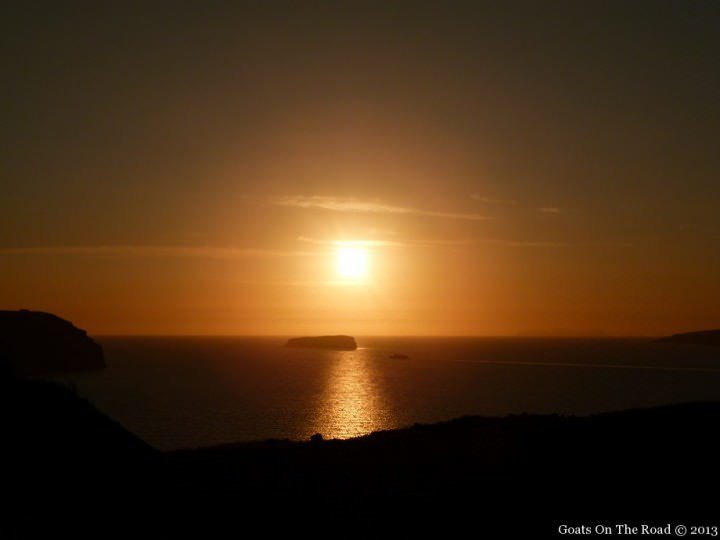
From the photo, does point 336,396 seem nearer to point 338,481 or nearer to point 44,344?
point 338,481

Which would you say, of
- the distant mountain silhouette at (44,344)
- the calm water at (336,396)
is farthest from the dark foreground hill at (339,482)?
the distant mountain silhouette at (44,344)

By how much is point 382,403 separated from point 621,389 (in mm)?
63672

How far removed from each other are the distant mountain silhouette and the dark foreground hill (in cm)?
15982

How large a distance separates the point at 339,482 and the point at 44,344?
182m

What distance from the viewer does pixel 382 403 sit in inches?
4309

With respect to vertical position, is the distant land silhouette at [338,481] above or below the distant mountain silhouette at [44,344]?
above

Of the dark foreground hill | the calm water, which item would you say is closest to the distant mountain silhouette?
the calm water

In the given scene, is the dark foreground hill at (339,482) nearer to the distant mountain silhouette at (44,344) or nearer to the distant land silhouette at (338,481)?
the distant land silhouette at (338,481)

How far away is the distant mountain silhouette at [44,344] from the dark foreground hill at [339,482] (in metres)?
160

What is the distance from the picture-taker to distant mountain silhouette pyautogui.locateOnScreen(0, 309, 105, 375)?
16538 cm

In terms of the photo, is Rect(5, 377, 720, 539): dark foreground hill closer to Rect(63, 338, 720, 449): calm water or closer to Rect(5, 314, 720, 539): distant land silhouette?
Rect(5, 314, 720, 539): distant land silhouette

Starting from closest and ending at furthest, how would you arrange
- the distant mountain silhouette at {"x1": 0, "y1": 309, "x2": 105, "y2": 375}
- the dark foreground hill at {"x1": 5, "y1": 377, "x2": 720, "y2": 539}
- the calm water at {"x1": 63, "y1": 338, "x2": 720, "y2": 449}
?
1. the dark foreground hill at {"x1": 5, "y1": 377, "x2": 720, "y2": 539}
2. the calm water at {"x1": 63, "y1": 338, "x2": 720, "y2": 449}
3. the distant mountain silhouette at {"x1": 0, "y1": 309, "x2": 105, "y2": 375}

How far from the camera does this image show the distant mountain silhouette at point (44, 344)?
16538cm

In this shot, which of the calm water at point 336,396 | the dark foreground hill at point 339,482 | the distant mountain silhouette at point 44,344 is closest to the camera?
the dark foreground hill at point 339,482
